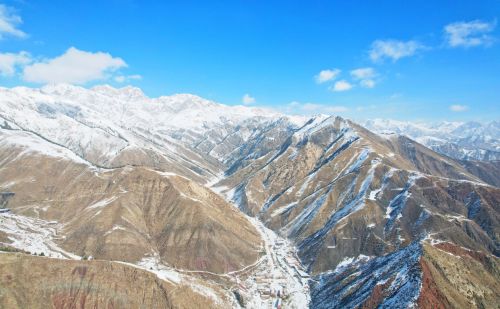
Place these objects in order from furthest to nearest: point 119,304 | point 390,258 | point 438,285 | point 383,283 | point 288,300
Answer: point 288,300 < point 390,258 < point 119,304 < point 383,283 < point 438,285

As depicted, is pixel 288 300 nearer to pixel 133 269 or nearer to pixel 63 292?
pixel 133 269

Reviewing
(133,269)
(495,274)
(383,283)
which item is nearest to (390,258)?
(383,283)

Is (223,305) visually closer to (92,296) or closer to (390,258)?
(92,296)

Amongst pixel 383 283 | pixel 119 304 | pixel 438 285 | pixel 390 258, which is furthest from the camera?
pixel 390 258

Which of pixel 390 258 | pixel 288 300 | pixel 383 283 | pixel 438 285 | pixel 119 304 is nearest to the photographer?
pixel 438 285

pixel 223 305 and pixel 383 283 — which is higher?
pixel 383 283

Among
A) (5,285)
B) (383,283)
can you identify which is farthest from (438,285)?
(5,285)

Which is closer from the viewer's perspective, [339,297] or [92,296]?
[92,296]
